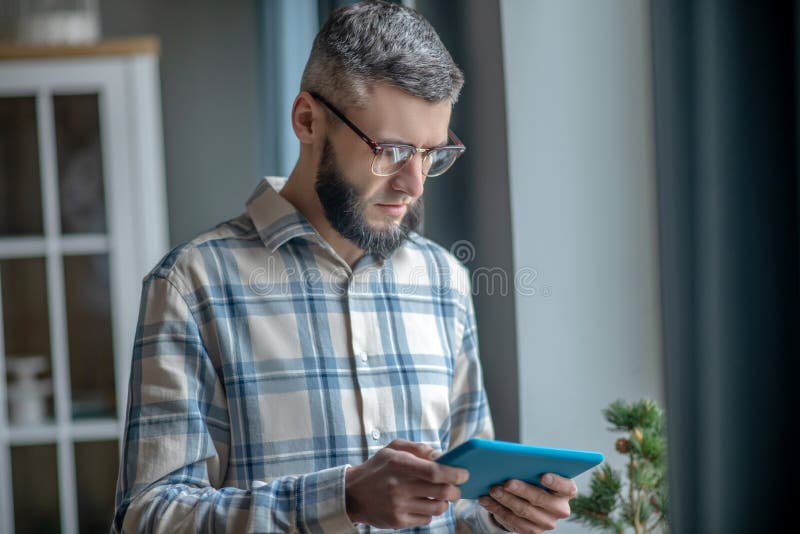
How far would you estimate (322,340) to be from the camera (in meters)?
1.21

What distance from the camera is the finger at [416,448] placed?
100cm

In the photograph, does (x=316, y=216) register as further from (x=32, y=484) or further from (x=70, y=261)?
(x=32, y=484)

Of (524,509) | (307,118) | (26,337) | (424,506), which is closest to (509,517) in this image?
(524,509)

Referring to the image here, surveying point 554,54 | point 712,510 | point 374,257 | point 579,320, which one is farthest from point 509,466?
point 554,54

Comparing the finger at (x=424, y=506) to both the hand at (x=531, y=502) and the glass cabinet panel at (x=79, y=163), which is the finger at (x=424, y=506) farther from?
the glass cabinet panel at (x=79, y=163)

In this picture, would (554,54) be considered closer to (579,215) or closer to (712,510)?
(579,215)

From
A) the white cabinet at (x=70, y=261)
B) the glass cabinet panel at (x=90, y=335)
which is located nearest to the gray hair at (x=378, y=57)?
the white cabinet at (x=70, y=261)

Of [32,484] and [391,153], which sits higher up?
[391,153]

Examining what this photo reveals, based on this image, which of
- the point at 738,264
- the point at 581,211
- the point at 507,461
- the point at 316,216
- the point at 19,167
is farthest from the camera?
the point at 19,167

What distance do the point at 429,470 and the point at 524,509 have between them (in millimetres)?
179

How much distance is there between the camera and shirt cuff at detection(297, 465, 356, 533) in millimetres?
1021

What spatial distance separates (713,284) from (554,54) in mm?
689

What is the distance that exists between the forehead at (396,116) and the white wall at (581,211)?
475mm

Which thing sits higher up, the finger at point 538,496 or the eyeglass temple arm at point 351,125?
the eyeglass temple arm at point 351,125
